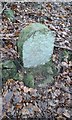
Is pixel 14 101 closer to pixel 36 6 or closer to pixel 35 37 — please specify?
pixel 35 37

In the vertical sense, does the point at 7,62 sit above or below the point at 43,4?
below

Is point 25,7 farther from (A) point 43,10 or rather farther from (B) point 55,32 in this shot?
(B) point 55,32

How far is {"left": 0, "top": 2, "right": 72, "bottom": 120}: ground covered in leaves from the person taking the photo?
194 cm

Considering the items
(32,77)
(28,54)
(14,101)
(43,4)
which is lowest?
(14,101)

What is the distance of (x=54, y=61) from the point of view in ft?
6.51

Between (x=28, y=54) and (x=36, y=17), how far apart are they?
24 cm

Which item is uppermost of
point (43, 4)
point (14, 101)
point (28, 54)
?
point (43, 4)

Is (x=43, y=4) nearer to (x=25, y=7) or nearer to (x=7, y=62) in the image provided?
(x=25, y=7)

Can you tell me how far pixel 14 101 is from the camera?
1.98 m

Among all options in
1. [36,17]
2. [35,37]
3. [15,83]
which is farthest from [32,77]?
[36,17]

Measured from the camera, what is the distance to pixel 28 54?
1950 millimetres

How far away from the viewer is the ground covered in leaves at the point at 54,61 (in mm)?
1936

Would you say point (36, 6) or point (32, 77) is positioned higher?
point (36, 6)

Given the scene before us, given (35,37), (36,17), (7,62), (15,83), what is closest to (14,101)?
(15,83)
